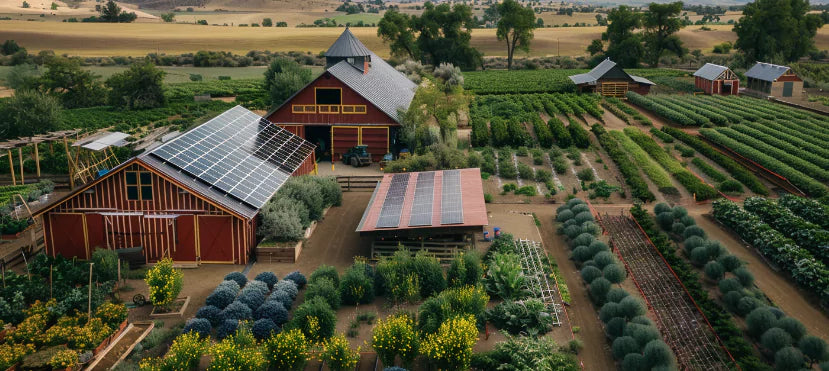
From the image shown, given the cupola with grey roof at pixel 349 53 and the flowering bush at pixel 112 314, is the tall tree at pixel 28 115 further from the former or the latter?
the flowering bush at pixel 112 314

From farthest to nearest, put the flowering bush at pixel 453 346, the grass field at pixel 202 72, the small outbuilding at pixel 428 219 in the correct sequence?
the grass field at pixel 202 72, the small outbuilding at pixel 428 219, the flowering bush at pixel 453 346

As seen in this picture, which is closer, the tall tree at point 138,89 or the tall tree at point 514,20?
the tall tree at point 138,89

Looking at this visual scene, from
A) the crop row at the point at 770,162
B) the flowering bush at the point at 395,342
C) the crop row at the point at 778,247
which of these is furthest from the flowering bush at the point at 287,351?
the crop row at the point at 770,162

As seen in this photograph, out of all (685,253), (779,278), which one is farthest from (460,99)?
(779,278)

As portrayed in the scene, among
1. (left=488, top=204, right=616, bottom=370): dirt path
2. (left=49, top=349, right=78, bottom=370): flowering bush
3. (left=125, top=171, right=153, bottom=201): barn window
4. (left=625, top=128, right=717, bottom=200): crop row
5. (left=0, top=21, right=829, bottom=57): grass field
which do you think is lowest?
(left=488, top=204, right=616, bottom=370): dirt path

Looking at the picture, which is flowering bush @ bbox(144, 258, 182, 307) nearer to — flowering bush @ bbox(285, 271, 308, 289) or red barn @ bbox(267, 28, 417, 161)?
flowering bush @ bbox(285, 271, 308, 289)

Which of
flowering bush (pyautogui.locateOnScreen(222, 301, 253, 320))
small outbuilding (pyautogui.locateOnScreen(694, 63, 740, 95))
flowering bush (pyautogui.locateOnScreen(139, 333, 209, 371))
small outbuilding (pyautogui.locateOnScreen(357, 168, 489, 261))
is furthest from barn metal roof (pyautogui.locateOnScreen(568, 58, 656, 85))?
flowering bush (pyautogui.locateOnScreen(139, 333, 209, 371))

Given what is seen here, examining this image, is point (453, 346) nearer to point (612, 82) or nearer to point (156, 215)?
point (156, 215)

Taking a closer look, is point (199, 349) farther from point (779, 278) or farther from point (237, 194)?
point (779, 278)
